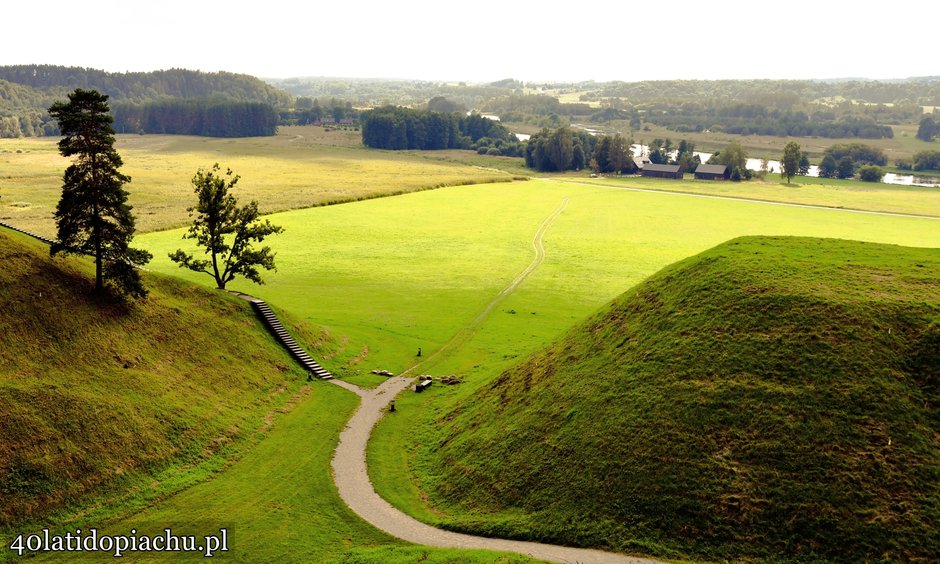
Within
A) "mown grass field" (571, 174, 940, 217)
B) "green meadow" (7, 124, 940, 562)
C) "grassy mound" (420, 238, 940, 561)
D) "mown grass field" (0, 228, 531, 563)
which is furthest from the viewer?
"mown grass field" (571, 174, 940, 217)

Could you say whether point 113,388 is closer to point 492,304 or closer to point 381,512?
point 381,512

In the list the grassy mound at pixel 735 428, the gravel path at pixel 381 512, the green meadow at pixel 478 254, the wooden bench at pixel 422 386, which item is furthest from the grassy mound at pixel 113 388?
the grassy mound at pixel 735 428

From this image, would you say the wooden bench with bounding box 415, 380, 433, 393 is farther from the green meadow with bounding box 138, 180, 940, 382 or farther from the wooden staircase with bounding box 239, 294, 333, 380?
the wooden staircase with bounding box 239, 294, 333, 380

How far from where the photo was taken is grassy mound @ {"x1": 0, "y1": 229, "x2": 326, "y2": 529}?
3397cm

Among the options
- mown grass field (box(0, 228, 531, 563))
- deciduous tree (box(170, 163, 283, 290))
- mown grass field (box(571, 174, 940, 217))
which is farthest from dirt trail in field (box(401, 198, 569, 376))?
mown grass field (box(571, 174, 940, 217))

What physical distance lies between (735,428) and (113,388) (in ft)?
115

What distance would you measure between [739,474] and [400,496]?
56.1ft

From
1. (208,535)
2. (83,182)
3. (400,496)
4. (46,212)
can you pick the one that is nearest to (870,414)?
(400,496)

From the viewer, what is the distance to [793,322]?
117ft

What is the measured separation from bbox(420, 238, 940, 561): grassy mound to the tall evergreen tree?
26.1 m

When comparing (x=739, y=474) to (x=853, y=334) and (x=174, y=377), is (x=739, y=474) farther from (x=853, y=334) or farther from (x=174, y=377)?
(x=174, y=377)

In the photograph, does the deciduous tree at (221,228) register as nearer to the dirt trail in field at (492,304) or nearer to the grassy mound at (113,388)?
the grassy mound at (113,388)

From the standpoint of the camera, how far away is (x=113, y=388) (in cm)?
4047

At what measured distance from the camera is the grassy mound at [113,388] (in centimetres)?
3397
